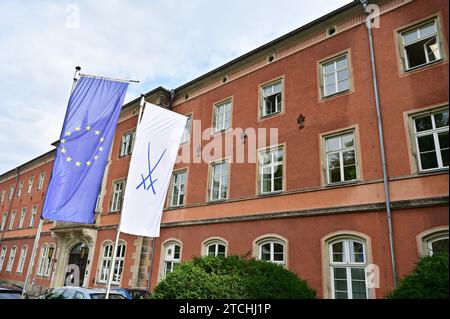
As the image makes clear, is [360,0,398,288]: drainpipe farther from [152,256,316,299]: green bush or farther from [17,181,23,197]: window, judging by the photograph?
[17,181,23,197]: window

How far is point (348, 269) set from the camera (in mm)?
10414

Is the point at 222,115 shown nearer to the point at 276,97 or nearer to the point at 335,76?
the point at 276,97

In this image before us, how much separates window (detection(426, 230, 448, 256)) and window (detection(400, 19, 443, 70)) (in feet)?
17.7

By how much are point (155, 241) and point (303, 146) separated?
9341 millimetres

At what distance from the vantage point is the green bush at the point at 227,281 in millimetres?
7273

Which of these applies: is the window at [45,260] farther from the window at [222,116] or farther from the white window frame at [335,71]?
the white window frame at [335,71]

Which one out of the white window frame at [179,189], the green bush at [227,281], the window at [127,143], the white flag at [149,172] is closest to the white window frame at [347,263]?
the green bush at [227,281]

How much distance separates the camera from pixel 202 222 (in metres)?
15.1

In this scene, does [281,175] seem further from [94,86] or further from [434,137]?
[94,86]

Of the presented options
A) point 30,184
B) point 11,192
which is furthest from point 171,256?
point 11,192

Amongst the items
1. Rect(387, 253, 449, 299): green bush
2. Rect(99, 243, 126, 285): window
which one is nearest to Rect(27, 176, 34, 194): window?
Rect(99, 243, 126, 285): window

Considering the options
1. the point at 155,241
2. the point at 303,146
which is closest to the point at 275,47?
the point at 303,146

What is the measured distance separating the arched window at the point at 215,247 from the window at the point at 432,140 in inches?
320

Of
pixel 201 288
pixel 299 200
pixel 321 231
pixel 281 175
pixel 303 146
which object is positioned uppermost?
pixel 303 146
